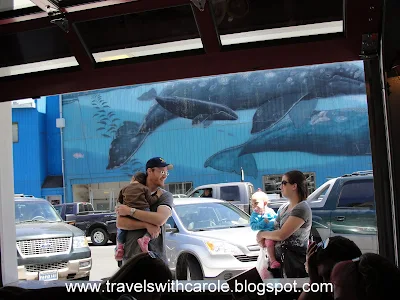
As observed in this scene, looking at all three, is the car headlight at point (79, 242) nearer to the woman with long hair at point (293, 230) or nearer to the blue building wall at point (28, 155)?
the woman with long hair at point (293, 230)

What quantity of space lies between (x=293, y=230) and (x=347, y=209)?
371 centimetres

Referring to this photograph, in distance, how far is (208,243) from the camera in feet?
21.9

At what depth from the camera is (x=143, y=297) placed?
1.91m

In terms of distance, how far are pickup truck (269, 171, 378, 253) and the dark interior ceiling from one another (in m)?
4.49

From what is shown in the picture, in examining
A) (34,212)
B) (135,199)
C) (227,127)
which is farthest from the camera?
(227,127)

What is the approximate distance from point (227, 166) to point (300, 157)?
3.06 meters

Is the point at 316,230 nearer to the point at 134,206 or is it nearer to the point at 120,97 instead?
the point at 134,206

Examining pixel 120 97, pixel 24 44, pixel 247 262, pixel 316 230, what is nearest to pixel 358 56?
pixel 24 44

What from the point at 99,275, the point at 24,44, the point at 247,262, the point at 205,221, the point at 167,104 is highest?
the point at 167,104

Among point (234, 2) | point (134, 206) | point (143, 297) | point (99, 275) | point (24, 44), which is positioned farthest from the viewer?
point (99, 275)

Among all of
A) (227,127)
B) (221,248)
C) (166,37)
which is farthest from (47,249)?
(227,127)

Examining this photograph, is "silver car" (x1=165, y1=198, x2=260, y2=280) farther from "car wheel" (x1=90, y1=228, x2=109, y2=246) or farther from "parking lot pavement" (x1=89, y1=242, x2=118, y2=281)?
"car wheel" (x1=90, y1=228, x2=109, y2=246)

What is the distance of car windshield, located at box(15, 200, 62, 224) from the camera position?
866cm

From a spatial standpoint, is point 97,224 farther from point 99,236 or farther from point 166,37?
point 166,37
